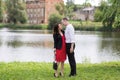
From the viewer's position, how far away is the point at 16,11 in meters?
111

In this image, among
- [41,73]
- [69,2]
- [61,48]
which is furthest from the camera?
[69,2]

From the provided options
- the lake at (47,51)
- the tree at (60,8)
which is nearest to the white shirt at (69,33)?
the lake at (47,51)

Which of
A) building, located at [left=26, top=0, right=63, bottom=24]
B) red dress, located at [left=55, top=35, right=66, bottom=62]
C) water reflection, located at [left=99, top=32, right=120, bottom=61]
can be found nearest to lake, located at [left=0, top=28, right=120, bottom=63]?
water reflection, located at [left=99, top=32, right=120, bottom=61]

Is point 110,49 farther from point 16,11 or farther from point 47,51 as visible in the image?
point 16,11

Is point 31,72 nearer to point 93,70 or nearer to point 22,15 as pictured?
point 93,70

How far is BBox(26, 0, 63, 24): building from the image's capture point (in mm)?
129750

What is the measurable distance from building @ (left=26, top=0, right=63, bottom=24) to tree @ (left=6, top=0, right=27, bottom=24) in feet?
55.2

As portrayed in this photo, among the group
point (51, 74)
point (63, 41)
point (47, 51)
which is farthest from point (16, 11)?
point (63, 41)

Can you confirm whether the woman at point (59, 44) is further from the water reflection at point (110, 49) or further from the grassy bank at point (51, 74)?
the water reflection at point (110, 49)

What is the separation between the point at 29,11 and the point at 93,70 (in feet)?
413

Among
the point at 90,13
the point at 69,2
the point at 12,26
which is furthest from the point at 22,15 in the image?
the point at 90,13

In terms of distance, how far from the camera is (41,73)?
45.9ft

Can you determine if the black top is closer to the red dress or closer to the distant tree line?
the red dress

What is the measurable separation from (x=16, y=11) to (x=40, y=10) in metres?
24.3
